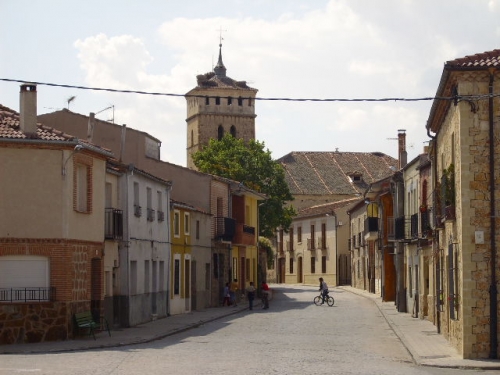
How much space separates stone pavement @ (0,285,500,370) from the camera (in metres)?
22.1

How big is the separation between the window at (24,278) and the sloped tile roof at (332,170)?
231 ft

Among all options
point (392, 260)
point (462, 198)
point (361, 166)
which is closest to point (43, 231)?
point (462, 198)

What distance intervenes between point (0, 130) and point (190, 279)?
19.1 meters

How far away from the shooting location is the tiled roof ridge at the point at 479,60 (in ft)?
72.9

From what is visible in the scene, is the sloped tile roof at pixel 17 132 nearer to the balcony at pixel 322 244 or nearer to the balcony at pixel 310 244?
the balcony at pixel 322 244

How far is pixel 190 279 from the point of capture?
1794 inches

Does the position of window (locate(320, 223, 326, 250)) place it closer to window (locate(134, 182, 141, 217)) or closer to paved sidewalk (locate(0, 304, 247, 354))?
paved sidewalk (locate(0, 304, 247, 354))

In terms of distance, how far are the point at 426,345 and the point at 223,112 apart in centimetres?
8364

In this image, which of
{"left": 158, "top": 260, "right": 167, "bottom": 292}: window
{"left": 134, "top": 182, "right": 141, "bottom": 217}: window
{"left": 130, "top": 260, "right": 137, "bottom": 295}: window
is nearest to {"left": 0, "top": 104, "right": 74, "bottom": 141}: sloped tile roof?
{"left": 134, "top": 182, "right": 141, "bottom": 217}: window

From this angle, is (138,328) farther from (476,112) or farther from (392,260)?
(392,260)

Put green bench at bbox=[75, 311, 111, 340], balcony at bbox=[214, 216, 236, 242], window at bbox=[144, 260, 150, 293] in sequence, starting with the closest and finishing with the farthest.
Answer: green bench at bbox=[75, 311, 111, 340], window at bbox=[144, 260, 150, 293], balcony at bbox=[214, 216, 236, 242]

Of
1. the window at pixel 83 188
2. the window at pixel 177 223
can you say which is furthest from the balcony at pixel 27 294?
the window at pixel 177 223

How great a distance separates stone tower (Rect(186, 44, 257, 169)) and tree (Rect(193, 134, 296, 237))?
3283 centimetres

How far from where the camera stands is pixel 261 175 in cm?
7281
